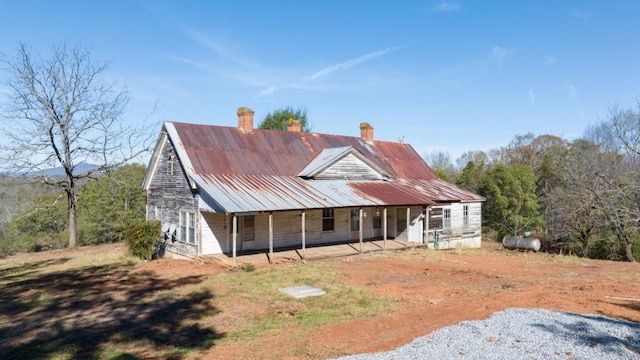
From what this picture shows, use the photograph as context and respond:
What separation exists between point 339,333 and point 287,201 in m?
9.13

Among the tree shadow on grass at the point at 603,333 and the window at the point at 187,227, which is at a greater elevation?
the window at the point at 187,227

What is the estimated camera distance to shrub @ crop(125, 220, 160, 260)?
1828 centimetres

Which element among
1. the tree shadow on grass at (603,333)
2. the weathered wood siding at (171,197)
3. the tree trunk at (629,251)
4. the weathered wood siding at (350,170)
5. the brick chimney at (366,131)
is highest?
the brick chimney at (366,131)

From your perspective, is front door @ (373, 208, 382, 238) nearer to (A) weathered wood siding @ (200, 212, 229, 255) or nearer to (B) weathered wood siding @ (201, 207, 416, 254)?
(B) weathered wood siding @ (201, 207, 416, 254)

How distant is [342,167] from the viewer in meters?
22.2

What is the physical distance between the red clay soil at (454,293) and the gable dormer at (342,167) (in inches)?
209

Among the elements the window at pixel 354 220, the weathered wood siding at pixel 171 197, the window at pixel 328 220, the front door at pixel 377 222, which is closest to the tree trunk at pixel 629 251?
the front door at pixel 377 222

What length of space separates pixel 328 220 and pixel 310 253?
3.33m

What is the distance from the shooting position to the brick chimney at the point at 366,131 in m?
27.9

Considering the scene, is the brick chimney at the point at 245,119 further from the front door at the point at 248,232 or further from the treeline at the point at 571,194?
the treeline at the point at 571,194

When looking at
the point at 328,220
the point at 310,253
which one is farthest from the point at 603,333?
the point at 328,220

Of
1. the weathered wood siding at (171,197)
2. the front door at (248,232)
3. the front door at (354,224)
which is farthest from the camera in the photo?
the front door at (354,224)

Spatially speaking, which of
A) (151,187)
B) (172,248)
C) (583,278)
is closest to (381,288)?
(583,278)

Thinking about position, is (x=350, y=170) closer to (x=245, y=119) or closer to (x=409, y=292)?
(x=245, y=119)
